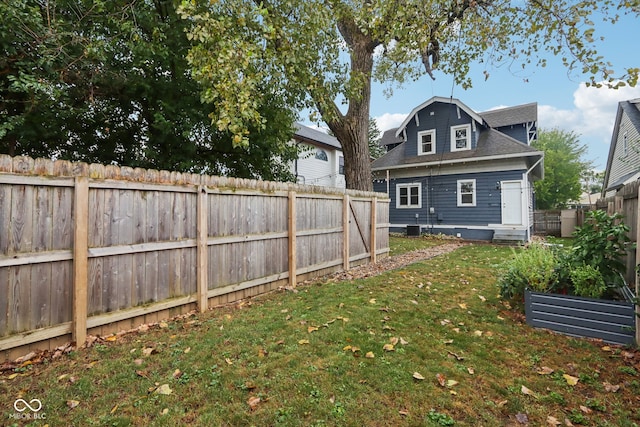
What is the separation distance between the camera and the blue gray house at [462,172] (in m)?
13.1

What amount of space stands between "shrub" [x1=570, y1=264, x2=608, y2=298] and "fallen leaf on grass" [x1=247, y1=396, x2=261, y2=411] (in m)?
3.74

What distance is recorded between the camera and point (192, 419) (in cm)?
203

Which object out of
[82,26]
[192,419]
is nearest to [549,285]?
[192,419]

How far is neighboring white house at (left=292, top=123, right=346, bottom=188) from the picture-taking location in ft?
60.9

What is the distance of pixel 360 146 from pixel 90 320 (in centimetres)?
819

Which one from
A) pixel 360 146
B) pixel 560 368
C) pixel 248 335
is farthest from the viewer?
pixel 360 146

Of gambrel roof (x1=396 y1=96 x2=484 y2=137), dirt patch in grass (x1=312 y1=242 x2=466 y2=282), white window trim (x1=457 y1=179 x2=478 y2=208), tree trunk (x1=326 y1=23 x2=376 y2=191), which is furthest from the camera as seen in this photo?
gambrel roof (x1=396 y1=96 x2=484 y2=137)

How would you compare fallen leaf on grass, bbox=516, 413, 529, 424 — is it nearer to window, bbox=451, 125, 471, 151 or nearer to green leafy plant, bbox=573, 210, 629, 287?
green leafy plant, bbox=573, 210, 629, 287

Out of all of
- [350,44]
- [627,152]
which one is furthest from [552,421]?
[627,152]

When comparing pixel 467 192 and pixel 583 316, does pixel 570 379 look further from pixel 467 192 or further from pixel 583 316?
pixel 467 192

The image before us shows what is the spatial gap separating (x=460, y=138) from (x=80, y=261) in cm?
1549

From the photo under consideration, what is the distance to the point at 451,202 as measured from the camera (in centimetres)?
1474

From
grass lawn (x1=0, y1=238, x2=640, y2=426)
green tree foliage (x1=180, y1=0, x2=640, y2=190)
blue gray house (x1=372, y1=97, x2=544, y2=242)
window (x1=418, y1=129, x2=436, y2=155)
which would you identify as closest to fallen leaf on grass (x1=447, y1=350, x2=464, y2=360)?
grass lawn (x1=0, y1=238, x2=640, y2=426)

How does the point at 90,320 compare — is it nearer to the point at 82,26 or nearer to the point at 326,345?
the point at 326,345
